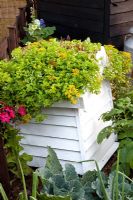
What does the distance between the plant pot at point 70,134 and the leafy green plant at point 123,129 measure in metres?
0.16

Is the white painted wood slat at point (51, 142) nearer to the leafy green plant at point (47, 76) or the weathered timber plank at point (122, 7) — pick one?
the leafy green plant at point (47, 76)

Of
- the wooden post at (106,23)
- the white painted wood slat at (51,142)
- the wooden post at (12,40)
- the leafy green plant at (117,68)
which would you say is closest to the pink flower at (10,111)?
the white painted wood slat at (51,142)

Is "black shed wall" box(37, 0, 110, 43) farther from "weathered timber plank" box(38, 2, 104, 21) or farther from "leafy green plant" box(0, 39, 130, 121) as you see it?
"leafy green plant" box(0, 39, 130, 121)

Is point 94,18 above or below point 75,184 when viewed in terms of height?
above

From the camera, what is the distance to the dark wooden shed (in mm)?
4887

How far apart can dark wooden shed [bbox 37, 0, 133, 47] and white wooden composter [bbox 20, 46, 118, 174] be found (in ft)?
5.91

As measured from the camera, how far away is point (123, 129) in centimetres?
299

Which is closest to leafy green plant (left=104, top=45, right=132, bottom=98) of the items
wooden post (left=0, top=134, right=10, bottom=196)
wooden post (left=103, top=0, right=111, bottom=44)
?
wooden post (left=0, top=134, right=10, bottom=196)

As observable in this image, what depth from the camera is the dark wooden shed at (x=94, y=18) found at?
4887mm

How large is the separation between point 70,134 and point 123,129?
41 centimetres

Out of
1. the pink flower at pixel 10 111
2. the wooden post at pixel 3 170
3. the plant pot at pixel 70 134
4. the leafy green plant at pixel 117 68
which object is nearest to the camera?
the wooden post at pixel 3 170

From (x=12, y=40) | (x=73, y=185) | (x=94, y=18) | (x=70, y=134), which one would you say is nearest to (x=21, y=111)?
(x=70, y=134)

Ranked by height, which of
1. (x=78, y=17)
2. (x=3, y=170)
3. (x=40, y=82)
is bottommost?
(x=3, y=170)

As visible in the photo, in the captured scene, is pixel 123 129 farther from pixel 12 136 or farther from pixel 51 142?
pixel 12 136
